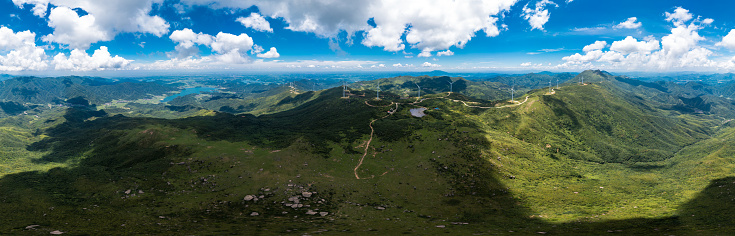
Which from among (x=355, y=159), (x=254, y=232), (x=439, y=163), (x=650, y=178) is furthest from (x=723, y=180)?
(x=254, y=232)

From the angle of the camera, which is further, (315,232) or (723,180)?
(723,180)

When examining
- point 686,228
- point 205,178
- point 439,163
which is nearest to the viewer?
point 686,228

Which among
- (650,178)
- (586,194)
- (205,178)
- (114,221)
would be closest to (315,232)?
(114,221)

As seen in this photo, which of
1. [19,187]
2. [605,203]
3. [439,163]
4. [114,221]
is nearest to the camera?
[114,221]

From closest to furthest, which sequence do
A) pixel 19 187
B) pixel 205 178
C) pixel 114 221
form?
1. pixel 114 221
2. pixel 19 187
3. pixel 205 178

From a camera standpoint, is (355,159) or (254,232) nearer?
(254,232)

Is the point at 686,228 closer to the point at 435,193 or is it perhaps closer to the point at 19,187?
the point at 435,193

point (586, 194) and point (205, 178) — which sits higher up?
point (205, 178)

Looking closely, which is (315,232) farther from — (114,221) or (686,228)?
(686,228)

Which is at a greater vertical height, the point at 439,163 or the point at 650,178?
the point at 439,163
